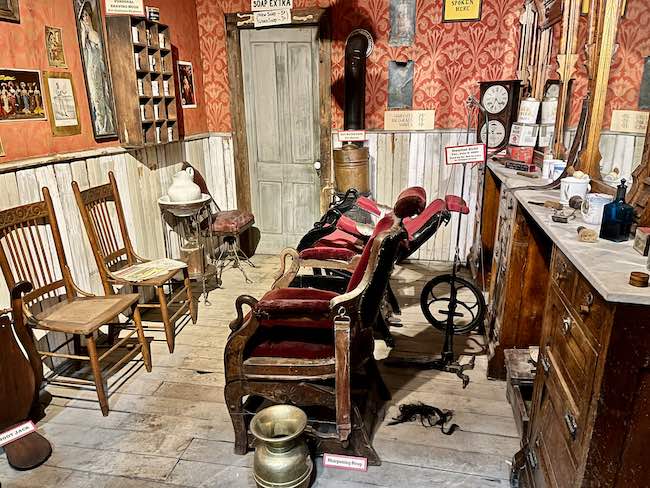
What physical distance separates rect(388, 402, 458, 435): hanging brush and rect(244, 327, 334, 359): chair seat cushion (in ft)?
2.11

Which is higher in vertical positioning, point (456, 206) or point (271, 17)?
point (271, 17)

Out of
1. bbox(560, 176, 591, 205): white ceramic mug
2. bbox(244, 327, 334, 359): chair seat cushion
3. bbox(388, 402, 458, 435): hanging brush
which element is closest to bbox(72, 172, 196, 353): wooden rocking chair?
bbox(244, 327, 334, 359): chair seat cushion

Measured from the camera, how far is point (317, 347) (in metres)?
2.06

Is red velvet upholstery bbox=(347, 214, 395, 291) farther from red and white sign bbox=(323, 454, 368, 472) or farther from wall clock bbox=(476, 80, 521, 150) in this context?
wall clock bbox=(476, 80, 521, 150)

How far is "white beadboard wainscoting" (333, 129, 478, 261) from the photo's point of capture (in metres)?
4.48

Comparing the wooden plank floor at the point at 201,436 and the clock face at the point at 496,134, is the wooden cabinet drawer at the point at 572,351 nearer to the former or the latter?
the wooden plank floor at the point at 201,436

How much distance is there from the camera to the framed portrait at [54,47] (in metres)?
2.77

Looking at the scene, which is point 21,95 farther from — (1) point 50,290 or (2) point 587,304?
(2) point 587,304

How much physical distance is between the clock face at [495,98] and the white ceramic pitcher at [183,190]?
Answer: 2522 mm

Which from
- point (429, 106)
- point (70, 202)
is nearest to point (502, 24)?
point (429, 106)

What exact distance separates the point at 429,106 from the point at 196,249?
8.22 feet

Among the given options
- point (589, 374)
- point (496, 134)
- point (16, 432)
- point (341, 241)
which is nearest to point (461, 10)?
point (496, 134)

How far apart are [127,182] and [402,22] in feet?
9.09

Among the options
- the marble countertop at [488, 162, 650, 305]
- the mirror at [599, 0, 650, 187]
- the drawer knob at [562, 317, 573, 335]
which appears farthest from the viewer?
the mirror at [599, 0, 650, 187]
